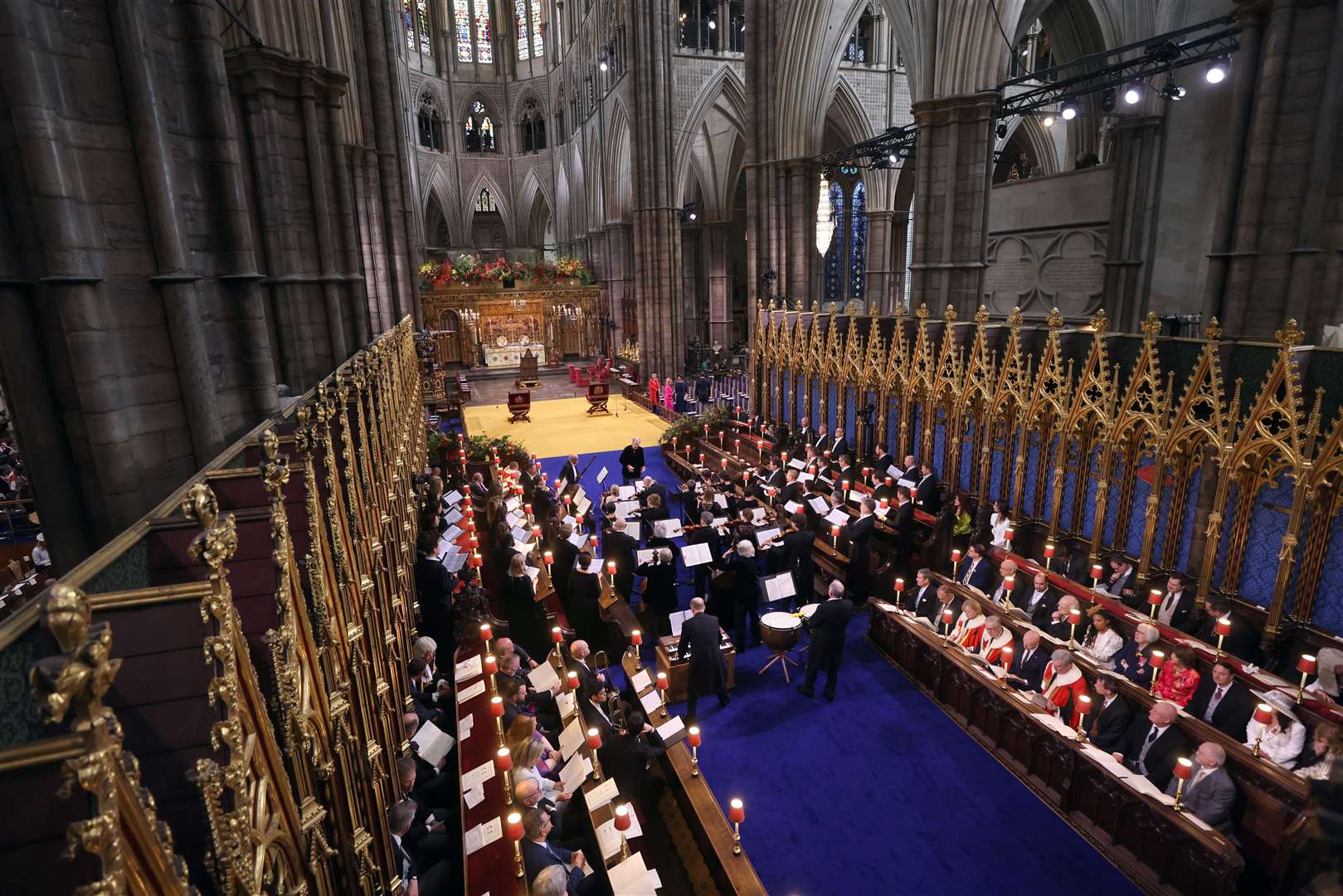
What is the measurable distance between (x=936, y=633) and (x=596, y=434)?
1481 cm

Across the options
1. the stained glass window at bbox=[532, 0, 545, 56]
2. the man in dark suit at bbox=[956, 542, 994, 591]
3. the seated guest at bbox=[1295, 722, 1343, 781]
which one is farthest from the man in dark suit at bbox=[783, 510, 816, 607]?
the stained glass window at bbox=[532, 0, 545, 56]

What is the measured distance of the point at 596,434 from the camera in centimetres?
2192

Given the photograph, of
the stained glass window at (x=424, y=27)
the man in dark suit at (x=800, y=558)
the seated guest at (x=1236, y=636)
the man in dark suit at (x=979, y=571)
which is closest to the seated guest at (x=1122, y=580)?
Answer: the seated guest at (x=1236, y=636)

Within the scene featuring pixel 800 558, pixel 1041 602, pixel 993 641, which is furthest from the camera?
pixel 800 558

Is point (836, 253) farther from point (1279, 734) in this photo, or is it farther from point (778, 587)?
point (1279, 734)

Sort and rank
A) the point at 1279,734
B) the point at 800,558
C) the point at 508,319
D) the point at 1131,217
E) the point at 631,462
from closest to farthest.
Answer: the point at 1279,734 → the point at 800,558 → the point at 631,462 → the point at 1131,217 → the point at 508,319

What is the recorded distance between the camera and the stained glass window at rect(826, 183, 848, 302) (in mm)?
39844

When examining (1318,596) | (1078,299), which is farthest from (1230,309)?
(1078,299)

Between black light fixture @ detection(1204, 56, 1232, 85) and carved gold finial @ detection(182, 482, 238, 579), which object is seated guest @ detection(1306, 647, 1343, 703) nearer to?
carved gold finial @ detection(182, 482, 238, 579)

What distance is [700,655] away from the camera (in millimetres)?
8148

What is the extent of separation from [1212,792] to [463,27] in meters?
55.0

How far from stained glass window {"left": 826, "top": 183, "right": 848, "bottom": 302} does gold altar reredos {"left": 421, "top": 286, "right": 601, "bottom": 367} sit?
13700 mm

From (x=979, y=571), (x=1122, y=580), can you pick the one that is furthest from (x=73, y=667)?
(x=1122, y=580)

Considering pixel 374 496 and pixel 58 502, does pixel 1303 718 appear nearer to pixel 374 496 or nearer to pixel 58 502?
pixel 374 496
